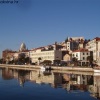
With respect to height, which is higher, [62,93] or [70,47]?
[70,47]

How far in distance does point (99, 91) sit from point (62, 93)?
334 centimetres

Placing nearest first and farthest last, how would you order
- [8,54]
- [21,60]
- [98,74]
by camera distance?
[98,74]
[21,60]
[8,54]

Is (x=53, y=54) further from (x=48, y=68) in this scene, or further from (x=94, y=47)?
(x=48, y=68)

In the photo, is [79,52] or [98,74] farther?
[79,52]

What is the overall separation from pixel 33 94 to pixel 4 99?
3620 mm

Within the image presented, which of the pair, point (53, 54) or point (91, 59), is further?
point (53, 54)

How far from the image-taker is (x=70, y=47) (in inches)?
4345

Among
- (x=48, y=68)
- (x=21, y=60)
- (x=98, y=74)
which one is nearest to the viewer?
(x=98, y=74)

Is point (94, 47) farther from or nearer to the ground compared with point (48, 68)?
farther from the ground

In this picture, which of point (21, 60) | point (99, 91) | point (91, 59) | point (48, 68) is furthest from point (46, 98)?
point (21, 60)

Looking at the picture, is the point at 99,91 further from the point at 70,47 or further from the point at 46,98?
the point at 70,47

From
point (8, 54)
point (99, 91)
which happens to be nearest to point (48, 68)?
point (99, 91)

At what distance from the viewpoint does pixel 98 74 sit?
157 ft

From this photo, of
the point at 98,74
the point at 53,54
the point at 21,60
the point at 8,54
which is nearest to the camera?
the point at 98,74
